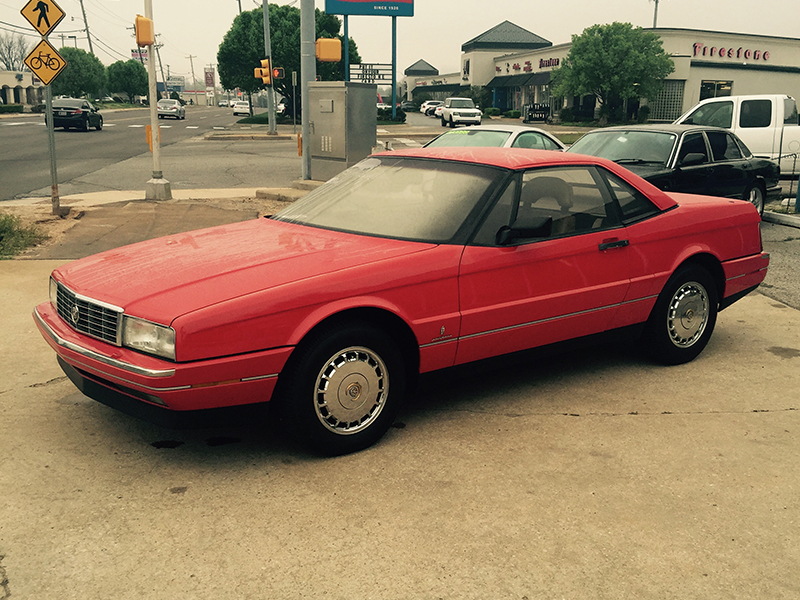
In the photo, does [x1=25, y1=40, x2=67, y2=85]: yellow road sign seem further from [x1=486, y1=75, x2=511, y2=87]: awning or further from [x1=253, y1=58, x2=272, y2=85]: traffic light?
[x1=486, y1=75, x2=511, y2=87]: awning

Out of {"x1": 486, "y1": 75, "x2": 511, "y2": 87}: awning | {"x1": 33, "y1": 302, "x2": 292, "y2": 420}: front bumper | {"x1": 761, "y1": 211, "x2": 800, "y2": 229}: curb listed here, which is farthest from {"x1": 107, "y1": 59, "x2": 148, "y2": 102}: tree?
{"x1": 33, "y1": 302, "x2": 292, "y2": 420}: front bumper

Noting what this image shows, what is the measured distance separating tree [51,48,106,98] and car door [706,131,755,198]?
9591 cm

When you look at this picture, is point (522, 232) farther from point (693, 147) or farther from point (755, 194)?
point (755, 194)

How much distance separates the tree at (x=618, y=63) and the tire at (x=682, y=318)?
48.2 metres

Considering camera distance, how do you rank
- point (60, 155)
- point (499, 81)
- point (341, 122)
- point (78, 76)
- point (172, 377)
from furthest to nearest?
point (78, 76) < point (499, 81) < point (60, 155) < point (341, 122) < point (172, 377)

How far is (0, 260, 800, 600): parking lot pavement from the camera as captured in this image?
2.90 meters

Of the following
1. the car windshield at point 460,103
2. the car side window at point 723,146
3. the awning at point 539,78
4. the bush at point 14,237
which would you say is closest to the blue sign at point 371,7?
the car windshield at point 460,103

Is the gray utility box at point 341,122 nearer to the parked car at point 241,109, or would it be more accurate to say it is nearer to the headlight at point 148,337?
the headlight at point 148,337

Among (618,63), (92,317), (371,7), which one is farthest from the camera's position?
(618,63)

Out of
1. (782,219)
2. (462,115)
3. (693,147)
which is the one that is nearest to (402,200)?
(693,147)

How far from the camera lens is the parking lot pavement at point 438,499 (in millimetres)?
2896

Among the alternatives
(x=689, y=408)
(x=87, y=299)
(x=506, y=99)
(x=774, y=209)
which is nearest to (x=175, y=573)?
(x=87, y=299)

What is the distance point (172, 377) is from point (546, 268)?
218 cm

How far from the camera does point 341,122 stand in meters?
14.6
